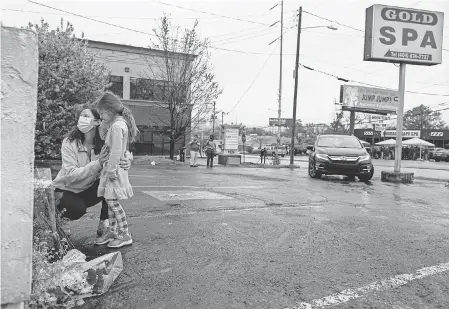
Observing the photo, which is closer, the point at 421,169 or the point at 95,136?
the point at 95,136

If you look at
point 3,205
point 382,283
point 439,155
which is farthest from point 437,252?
point 439,155

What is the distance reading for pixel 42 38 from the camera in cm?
1516

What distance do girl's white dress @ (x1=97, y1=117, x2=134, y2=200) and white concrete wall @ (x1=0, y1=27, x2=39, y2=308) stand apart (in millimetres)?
1732

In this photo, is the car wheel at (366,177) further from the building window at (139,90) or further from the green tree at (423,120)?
the green tree at (423,120)

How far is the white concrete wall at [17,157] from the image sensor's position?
1.88 metres

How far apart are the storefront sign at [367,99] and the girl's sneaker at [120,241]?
47311 millimetres

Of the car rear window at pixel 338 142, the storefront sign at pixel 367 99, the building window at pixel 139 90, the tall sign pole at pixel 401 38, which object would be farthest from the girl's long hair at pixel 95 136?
the storefront sign at pixel 367 99

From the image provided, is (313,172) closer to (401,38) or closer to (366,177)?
(366,177)

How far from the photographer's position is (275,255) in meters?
3.84

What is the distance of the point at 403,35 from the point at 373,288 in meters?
13.8

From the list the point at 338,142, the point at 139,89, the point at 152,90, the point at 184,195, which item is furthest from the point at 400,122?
the point at 139,89

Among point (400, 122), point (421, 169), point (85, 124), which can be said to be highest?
point (400, 122)

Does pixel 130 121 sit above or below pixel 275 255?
above

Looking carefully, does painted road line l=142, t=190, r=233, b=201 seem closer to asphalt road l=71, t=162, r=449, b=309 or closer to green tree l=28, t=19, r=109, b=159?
asphalt road l=71, t=162, r=449, b=309
